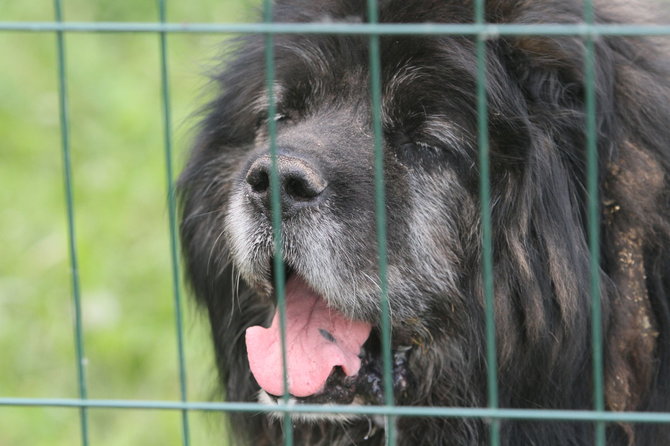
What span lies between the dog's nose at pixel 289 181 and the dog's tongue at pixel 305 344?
0.97 feet

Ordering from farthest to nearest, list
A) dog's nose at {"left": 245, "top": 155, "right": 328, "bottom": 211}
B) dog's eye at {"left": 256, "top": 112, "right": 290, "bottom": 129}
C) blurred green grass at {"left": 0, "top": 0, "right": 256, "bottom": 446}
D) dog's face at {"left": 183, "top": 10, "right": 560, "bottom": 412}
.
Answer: blurred green grass at {"left": 0, "top": 0, "right": 256, "bottom": 446} → dog's eye at {"left": 256, "top": 112, "right": 290, "bottom": 129} → dog's face at {"left": 183, "top": 10, "right": 560, "bottom": 412} → dog's nose at {"left": 245, "top": 155, "right": 328, "bottom": 211}

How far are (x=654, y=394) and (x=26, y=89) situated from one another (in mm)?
5036

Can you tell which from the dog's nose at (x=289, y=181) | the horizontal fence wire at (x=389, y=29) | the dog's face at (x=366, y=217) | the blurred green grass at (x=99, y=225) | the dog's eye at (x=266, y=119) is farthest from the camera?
the blurred green grass at (x=99, y=225)

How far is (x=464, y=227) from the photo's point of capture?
10.7ft

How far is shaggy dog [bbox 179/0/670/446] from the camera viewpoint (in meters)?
3.12

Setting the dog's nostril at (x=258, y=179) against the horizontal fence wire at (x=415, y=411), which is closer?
the horizontal fence wire at (x=415, y=411)

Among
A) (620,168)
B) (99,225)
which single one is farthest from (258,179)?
(99,225)

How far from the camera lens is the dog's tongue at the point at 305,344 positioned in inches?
125

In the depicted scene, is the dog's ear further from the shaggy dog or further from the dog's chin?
the dog's chin

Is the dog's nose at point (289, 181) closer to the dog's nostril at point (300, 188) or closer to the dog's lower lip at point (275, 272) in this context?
the dog's nostril at point (300, 188)

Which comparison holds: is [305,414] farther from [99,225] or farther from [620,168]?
[99,225]

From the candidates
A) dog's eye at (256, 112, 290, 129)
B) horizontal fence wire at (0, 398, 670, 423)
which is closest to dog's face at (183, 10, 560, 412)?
dog's eye at (256, 112, 290, 129)

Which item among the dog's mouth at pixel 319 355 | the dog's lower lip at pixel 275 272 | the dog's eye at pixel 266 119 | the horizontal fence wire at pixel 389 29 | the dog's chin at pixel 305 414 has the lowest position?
the dog's chin at pixel 305 414

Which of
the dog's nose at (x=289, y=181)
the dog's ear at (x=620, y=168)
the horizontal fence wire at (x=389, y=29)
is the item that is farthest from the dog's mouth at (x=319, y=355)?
the horizontal fence wire at (x=389, y=29)
